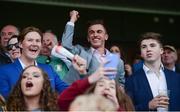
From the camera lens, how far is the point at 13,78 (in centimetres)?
589

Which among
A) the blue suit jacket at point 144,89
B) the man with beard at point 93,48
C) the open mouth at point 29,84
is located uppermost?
the man with beard at point 93,48

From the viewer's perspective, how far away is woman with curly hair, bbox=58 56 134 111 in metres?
4.88

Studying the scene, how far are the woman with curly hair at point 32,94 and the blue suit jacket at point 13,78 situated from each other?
0.39m

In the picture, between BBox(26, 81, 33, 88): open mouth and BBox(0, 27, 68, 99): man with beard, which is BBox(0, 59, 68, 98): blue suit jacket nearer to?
BBox(0, 27, 68, 99): man with beard

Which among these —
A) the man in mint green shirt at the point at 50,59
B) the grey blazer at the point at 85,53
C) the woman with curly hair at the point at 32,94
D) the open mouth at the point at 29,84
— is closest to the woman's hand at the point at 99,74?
the woman with curly hair at the point at 32,94

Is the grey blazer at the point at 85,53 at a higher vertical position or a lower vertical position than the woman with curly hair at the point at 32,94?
higher

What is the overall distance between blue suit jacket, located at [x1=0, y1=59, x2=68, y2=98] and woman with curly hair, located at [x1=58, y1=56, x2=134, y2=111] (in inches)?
28.7

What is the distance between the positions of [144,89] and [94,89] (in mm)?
1267

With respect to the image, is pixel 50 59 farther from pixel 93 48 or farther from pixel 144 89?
pixel 144 89

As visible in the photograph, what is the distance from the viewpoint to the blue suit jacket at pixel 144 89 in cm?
618

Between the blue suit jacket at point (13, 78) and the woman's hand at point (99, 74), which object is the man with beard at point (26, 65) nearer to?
the blue suit jacket at point (13, 78)

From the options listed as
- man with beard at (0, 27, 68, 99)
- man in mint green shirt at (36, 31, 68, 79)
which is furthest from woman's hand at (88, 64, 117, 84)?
man in mint green shirt at (36, 31, 68, 79)

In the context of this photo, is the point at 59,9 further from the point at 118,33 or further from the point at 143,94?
the point at 143,94

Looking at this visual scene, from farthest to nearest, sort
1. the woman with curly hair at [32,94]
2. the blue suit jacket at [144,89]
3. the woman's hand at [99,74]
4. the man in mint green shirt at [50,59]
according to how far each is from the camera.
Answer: the man in mint green shirt at [50,59] → the blue suit jacket at [144,89] → the woman with curly hair at [32,94] → the woman's hand at [99,74]
